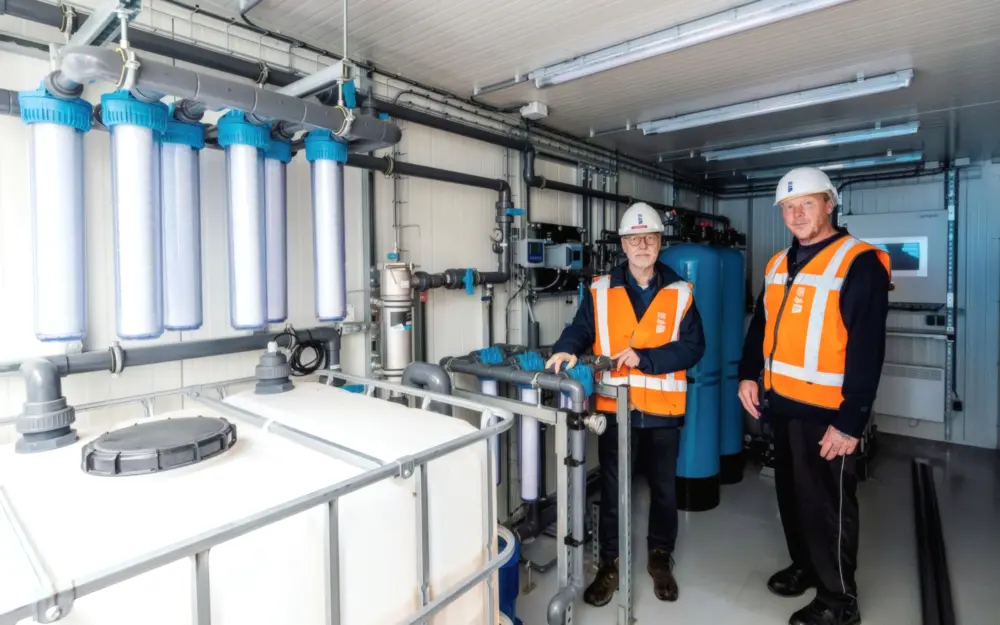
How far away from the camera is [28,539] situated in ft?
2.75

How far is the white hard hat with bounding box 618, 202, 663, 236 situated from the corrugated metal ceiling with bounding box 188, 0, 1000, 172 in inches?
27.2

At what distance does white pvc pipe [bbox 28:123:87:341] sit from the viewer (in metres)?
1.29

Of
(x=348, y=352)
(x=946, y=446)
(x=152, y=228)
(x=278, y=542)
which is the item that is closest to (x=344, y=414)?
(x=278, y=542)

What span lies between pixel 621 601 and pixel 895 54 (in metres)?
2.72

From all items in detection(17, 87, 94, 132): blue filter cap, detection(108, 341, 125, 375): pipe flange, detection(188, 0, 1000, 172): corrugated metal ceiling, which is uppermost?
detection(188, 0, 1000, 172): corrugated metal ceiling

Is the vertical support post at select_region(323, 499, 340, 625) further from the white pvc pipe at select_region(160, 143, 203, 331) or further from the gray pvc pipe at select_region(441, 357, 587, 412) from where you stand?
the gray pvc pipe at select_region(441, 357, 587, 412)

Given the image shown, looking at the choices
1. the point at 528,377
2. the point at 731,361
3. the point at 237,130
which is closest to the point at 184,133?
the point at 237,130

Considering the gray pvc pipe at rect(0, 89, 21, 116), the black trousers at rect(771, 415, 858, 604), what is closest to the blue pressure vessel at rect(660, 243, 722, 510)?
the black trousers at rect(771, 415, 858, 604)

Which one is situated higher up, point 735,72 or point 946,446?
point 735,72

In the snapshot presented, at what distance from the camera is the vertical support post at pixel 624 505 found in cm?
219

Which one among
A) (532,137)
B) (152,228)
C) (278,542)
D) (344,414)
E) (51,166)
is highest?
(532,137)

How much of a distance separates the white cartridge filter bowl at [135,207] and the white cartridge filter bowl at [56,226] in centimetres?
9

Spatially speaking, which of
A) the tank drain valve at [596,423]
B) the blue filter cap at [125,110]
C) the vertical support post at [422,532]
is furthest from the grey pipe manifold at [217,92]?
the tank drain valve at [596,423]

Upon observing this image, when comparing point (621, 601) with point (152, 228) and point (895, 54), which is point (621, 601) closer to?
point (152, 228)
